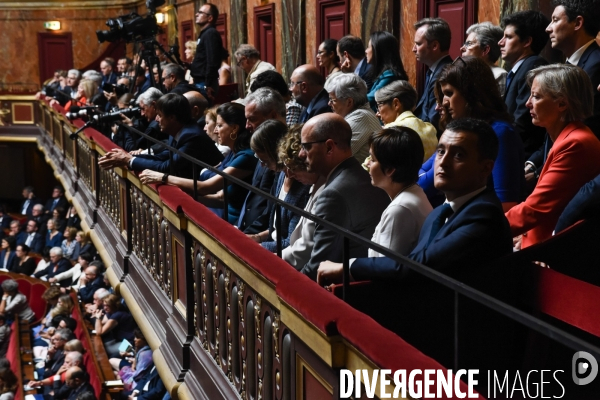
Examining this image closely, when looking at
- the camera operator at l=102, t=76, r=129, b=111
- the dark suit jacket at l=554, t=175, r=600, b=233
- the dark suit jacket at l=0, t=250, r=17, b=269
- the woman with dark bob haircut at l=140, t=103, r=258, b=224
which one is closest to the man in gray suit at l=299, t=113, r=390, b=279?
the dark suit jacket at l=554, t=175, r=600, b=233

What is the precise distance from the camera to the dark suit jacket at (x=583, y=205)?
270 centimetres

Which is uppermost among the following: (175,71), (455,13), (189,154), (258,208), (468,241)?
(455,13)

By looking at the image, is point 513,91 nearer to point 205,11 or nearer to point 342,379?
point 342,379

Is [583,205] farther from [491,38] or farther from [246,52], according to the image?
[246,52]

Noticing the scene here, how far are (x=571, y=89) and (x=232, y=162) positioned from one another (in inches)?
82.2

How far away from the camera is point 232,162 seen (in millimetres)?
4539

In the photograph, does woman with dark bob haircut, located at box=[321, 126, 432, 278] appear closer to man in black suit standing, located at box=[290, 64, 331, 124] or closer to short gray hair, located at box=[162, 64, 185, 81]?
man in black suit standing, located at box=[290, 64, 331, 124]

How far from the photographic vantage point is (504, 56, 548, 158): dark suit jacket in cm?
382

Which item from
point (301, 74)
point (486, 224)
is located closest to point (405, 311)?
point (486, 224)

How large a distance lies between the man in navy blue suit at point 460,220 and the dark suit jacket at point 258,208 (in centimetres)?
137

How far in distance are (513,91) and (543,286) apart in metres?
1.60

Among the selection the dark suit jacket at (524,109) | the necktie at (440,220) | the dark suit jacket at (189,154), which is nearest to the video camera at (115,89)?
the dark suit jacket at (189,154)

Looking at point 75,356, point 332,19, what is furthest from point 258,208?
point 332,19

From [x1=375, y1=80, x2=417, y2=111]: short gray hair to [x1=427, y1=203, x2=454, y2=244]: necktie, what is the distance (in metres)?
1.54
